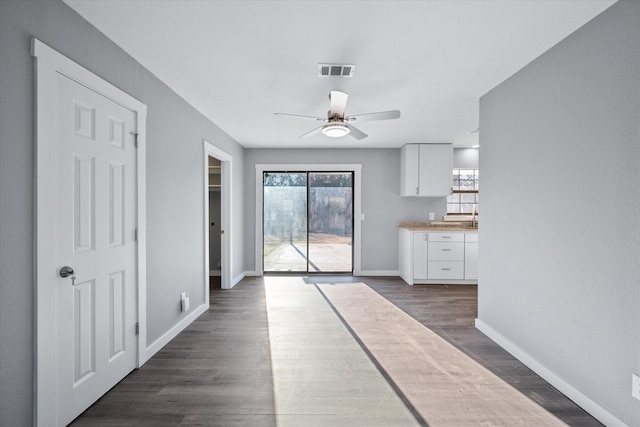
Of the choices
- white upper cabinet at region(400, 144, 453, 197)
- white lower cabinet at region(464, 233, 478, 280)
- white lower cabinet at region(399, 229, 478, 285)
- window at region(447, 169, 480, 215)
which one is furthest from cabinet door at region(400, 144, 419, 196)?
white lower cabinet at region(464, 233, 478, 280)

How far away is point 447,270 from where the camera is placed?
5062 mm

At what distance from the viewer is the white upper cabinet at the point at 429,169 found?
5.33m

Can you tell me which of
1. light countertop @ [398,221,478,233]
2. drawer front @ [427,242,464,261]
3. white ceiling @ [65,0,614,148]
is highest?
white ceiling @ [65,0,614,148]

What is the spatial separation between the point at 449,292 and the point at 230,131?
4019 millimetres

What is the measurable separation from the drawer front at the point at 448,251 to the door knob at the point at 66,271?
15.4ft

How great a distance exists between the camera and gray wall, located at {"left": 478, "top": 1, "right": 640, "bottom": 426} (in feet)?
5.48

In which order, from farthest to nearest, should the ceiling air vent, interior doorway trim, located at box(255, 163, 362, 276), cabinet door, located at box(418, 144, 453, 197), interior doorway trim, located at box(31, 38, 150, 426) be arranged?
interior doorway trim, located at box(255, 163, 362, 276), cabinet door, located at box(418, 144, 453, 197), the ceiling air vent, interior doorway trim, located at box(31, 38, 150, 426)

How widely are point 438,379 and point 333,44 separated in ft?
8.23

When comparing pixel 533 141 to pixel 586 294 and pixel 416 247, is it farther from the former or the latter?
pixel 416 247

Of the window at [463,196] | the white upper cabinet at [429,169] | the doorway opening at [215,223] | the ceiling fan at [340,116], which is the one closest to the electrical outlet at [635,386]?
the ceiling fan at [340,116]

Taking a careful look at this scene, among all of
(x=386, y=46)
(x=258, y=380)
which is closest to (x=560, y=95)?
(x=386, y=46)

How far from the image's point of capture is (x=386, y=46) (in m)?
2.16

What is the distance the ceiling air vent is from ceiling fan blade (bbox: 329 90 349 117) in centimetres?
17

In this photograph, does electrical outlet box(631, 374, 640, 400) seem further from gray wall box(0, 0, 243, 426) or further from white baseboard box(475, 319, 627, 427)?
gray wall box(0, 0, 243, 426)
